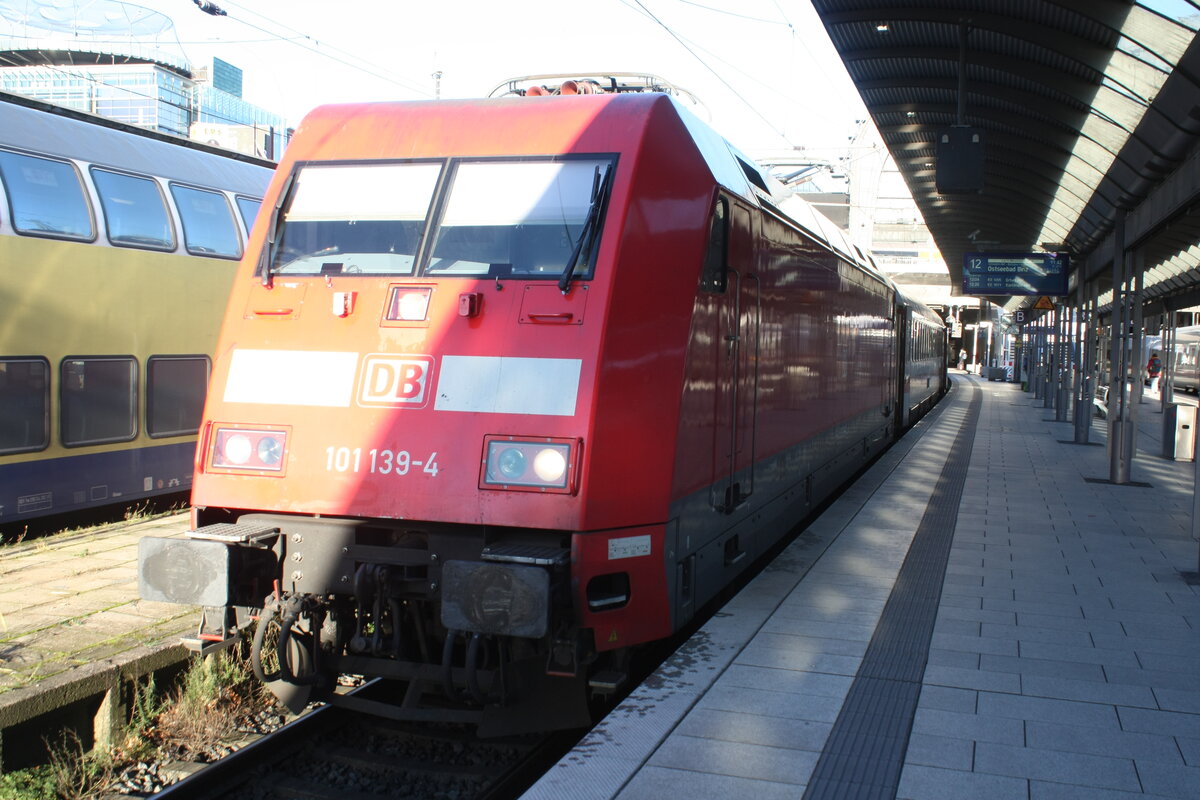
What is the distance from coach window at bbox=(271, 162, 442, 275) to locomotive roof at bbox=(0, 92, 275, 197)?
17.7ft

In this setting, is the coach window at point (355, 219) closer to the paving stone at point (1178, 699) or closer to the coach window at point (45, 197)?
the paving stone at point (1178, 699)

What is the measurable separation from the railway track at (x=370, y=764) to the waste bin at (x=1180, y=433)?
15.8 m

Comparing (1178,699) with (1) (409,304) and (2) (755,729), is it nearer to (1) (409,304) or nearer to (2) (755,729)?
(2) (755,729)

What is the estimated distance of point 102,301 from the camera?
10508 mm

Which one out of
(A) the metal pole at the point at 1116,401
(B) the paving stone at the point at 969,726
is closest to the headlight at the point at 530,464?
(B) the paving stone at the point at 969,726

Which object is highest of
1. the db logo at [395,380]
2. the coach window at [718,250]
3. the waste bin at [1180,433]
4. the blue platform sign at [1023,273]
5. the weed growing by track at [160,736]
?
the blue platform sign at [1023,273]

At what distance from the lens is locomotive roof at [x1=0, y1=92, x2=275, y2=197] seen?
32.9 feet

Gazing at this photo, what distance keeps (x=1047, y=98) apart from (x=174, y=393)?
9754 millimetres

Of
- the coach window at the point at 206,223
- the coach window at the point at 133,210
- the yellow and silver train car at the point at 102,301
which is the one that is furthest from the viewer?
the coach window at the point at 206,223

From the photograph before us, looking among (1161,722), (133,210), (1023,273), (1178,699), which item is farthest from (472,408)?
(1023,273)

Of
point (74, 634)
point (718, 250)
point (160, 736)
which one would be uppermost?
point (718, 250)

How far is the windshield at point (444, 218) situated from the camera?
5426 mm

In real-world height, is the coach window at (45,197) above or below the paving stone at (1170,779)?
above

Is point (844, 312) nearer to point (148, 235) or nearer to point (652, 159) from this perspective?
point (652, 159)
